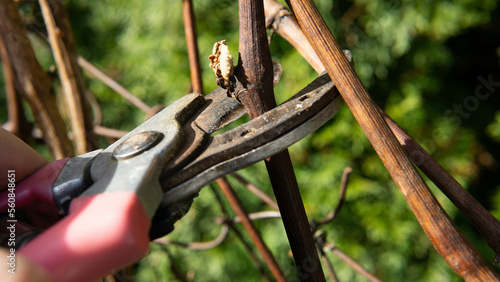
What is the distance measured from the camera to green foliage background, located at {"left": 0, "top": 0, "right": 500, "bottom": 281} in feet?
5.25

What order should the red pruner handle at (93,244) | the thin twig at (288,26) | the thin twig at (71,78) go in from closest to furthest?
the red pruner handle at (93,244), the thin twig at (288,26), the thin twig at (71,78)

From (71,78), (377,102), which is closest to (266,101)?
(71,78)

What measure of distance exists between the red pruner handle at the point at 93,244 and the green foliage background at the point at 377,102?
120 cm

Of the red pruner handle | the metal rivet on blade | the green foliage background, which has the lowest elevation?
the green foliage background

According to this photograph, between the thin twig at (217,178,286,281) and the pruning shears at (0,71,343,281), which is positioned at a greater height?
the pruning shears at (0,71,343,281)

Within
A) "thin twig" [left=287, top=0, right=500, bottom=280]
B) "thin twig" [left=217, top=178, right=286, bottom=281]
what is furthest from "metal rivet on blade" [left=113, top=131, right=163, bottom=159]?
"thin twig" [left=217, top=178, right=286, bottom=281]

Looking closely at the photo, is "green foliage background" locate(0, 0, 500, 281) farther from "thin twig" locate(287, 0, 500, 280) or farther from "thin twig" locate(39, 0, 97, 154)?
"thin twig" locate(287, 0, 500, 280)

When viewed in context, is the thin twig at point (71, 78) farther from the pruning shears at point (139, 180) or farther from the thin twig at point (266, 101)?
the thin twig at point (266, 101)

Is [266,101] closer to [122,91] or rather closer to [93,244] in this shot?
[93,244]

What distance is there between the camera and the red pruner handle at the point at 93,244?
0.41 m

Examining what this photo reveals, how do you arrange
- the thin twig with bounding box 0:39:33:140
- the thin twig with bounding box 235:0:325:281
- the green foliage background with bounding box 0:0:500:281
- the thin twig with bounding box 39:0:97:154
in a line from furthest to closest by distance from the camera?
1. the green foliage background with bounding box 0:0:500:281
2. the thin twig with bounding box 0:39:33:140
3. the thin twig with bounding box 39:0:97:154
4. the thin twig with bounding box 235:0:325:281

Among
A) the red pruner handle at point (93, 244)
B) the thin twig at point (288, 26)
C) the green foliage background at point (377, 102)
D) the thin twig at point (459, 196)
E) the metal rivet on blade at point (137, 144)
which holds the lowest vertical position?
the green foliage background at point (377, 102)

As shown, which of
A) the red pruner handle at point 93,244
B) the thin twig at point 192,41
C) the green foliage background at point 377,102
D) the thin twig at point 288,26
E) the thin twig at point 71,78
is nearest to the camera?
the red pruner handle at point 93,244

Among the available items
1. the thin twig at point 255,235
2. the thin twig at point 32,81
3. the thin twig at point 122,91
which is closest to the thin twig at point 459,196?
the thin twig at point 255,235
